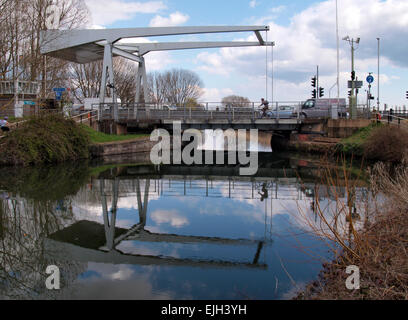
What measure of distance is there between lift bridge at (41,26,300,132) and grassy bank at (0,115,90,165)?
571cm

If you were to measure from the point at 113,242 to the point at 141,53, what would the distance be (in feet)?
83.3

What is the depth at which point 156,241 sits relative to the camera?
770 cm

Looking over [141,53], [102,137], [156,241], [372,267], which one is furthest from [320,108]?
[372,267]

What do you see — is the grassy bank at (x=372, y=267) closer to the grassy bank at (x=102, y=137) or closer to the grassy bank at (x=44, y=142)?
the grassy bank at (x=44, y=142)

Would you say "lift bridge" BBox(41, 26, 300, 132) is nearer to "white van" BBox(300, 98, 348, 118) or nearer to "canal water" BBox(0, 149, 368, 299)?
"white van" BBox(300, 98, 348, 118)

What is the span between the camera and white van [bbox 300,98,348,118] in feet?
96.4

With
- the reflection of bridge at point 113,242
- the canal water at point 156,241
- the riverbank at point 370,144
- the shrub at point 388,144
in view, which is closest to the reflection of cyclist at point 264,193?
the canal water at point 156,241

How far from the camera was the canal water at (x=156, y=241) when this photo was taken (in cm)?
558

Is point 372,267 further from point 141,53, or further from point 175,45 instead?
point 141,53

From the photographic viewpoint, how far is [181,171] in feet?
63.0

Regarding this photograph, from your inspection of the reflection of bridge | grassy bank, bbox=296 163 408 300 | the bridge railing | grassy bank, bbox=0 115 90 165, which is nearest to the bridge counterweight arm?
the bridge railing

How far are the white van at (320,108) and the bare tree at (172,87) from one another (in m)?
A: 31.9
